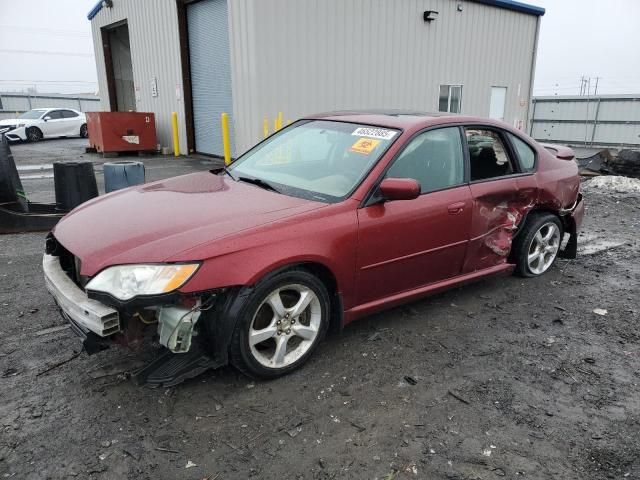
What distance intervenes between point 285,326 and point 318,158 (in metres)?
1.35

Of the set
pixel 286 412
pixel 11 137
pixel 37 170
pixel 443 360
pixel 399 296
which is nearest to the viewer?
pixel 286 412

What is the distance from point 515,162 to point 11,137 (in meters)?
21.2

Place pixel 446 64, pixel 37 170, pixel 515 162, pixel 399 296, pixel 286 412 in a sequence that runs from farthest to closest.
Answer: pixel 446 64 < pixel 37 170 < pixel 515 162 < pixel 399 296 < pixel 286 412

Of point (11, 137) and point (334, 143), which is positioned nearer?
point (334, 143)

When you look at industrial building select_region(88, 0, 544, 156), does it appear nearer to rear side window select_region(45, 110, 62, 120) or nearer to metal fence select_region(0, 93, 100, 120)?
rear side window select_region(45, 110, 62, 120)

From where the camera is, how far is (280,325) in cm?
295

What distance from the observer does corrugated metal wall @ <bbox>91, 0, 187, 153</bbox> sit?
14406mm

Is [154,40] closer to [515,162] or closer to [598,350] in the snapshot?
[515,162]

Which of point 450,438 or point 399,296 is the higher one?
point 399,296

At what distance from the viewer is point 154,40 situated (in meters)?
15.0

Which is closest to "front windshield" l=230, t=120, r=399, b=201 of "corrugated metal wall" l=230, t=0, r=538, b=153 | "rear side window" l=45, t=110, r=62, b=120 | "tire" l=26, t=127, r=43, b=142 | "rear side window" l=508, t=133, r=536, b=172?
"rear side window" l=508, t=133, r=536, b=172

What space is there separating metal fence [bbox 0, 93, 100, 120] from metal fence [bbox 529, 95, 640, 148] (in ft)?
94.9

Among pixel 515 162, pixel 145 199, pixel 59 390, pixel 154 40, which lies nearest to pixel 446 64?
pixel 154 40

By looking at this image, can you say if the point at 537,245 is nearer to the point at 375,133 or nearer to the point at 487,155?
the point at 487,155
